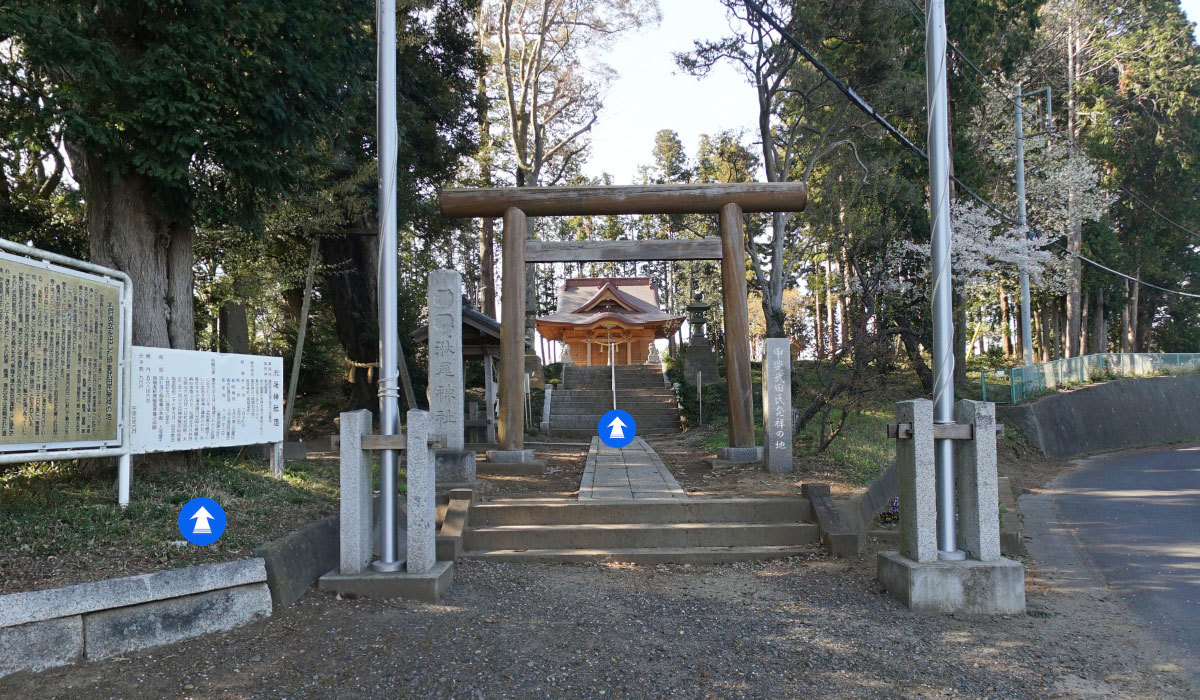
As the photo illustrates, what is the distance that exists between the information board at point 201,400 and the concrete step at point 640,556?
8.31 ft

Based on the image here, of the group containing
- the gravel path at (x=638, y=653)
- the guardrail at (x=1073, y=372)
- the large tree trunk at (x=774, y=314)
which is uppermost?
the large tree trunk at (x=774, y=314)

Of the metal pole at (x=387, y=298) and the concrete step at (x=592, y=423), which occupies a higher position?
the metal pole at (x=387, y=298)

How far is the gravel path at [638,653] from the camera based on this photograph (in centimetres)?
374

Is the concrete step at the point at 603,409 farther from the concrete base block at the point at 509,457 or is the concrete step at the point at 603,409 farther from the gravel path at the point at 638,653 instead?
the gravel path at the point at 638,653

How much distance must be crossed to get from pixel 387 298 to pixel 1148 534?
851cm

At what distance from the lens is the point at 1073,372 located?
22.5 meters

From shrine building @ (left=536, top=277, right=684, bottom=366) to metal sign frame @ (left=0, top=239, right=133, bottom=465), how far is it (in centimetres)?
2270

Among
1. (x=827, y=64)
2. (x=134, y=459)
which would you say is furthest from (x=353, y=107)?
(x=827, y=64)

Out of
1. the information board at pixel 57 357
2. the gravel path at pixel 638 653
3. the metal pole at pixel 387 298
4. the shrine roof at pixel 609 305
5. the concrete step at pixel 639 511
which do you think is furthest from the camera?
the shrine roof at pixel 609 305

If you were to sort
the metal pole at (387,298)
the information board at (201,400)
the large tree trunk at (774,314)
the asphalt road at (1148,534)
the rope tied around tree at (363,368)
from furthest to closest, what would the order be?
the large tree trunk at (774,314) → the rope tied around tree at (363,368) → the information board at (201,400) → the asphalt road at (1148,534) → the metal pole at (387,298)

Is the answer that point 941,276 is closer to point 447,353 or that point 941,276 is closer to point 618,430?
point 618,430

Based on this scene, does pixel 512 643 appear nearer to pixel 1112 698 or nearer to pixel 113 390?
pixel 1112 698

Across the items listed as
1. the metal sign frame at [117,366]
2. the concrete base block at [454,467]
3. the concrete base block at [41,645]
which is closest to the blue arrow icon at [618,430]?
the concrete base block at [454,467]

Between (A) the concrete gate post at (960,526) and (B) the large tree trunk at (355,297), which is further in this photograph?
(B) the large tree trunk at (355,297)
